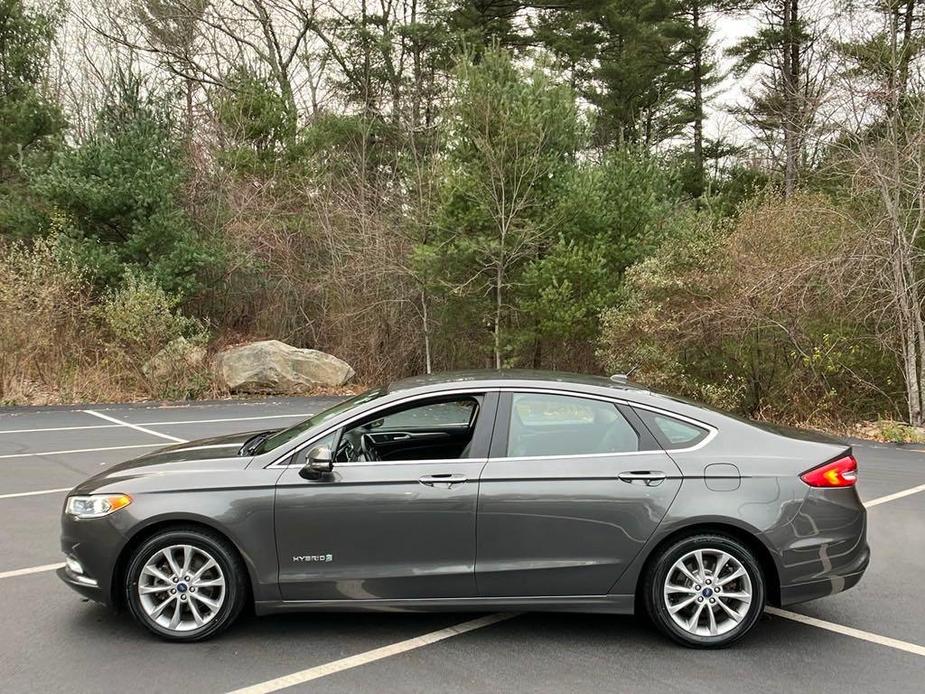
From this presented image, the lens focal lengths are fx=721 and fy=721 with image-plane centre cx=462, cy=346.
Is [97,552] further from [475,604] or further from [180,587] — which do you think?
[475,604]

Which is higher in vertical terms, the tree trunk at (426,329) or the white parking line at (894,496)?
the tree trunk at (426,329)

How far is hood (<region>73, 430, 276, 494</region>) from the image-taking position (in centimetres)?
408

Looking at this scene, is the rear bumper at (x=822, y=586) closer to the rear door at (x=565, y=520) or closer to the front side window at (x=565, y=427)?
the rear door at (x=565, y=520)

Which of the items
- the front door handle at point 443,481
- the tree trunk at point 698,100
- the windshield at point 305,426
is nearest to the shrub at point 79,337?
the windshield at point 305,426

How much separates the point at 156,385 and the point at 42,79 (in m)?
10.5

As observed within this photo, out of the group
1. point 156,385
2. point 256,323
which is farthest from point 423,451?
point 256,323

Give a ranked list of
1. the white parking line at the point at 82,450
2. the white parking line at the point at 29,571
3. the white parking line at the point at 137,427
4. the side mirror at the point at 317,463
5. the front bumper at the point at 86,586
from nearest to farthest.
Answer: the side mirror at the point at 317,463 < the front bumper at the point at 86,586 < the white parking line at the point at 29,571 < the white parking line at the point at 82,450 < the white parking line at the point at 137,427

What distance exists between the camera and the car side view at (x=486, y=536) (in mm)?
3883

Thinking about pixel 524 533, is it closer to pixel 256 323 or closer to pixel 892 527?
pixel 892 527

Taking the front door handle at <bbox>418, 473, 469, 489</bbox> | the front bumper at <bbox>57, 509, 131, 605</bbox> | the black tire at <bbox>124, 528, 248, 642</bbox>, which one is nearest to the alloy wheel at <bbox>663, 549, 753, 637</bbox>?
the front door handle at <bbox>418, 473, 469, 489</bbox>

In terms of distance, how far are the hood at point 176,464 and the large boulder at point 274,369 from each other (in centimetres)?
1239

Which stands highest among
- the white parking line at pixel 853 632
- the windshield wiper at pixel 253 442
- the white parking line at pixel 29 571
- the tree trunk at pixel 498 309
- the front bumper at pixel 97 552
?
the tree trunk at pixel 498 309

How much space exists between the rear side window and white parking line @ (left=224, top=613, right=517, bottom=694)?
4.68ft

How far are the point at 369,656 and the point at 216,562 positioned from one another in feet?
3.21
